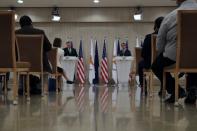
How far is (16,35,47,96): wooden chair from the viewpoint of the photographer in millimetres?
4672

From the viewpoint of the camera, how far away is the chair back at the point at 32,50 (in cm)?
467

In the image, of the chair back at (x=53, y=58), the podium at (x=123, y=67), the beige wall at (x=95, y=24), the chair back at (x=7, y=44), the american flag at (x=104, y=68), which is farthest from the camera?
the beige wall at (x=95, y=24)

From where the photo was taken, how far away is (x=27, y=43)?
469 centimetres

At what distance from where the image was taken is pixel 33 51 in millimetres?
4730

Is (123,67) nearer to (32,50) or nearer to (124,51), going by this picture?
(124,51)

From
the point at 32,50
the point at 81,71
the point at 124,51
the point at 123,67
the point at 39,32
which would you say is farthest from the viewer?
the point at 81,71

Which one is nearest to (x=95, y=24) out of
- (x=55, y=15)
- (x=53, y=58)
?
(x=55, y=15)

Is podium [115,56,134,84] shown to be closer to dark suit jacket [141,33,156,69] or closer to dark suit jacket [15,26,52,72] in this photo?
dark suit jacket [141,33,156,69]

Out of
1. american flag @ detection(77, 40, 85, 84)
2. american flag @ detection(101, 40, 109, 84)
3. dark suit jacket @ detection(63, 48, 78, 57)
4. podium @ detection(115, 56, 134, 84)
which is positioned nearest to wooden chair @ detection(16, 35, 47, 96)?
dark suit jacket @ detection(63, 48, 78, 57)

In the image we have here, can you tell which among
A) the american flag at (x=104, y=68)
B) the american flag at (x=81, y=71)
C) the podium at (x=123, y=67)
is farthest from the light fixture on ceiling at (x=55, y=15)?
the podium at (x=123, y=67)

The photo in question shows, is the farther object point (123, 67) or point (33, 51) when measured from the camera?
point (123, 67)

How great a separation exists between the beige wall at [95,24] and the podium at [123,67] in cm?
160

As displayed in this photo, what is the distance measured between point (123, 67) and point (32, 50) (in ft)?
22.5

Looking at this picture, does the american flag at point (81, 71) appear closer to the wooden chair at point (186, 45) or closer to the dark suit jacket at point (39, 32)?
the dark suit jacket at point (39, 32)
